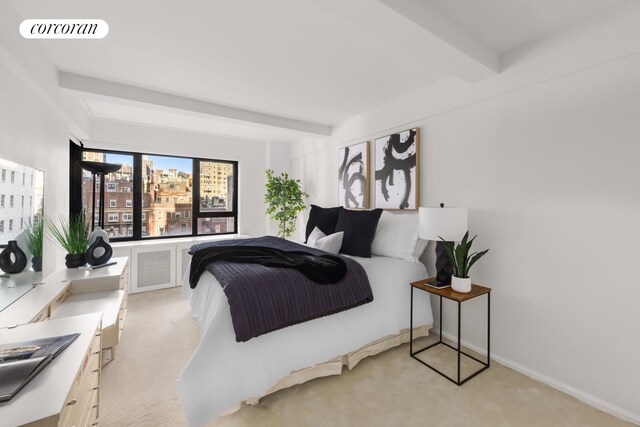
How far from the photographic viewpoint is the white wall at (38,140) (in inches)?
68.5

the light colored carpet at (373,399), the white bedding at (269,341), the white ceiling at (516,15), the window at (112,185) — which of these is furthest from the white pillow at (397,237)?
the window at (112,185)

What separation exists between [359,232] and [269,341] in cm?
146

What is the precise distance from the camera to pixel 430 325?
2.64m

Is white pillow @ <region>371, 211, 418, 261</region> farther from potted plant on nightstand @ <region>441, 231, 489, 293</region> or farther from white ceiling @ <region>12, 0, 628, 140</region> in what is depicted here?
white ceiling @ <region>12, 0, 628, 140</region>

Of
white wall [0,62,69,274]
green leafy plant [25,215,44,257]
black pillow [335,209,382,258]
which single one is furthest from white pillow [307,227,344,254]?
white wall [0,62,69,274]

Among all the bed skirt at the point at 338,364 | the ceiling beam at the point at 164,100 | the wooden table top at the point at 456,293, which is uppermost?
the ceiling beam at the point at 164,100

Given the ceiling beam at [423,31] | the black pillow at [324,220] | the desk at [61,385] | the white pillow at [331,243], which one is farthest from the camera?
the black pillow at [324,220]

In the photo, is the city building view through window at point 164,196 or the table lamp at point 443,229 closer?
the table lamp at point 443,229

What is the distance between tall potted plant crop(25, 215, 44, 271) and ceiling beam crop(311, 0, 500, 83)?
7.96ft

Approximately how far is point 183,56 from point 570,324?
136 inches

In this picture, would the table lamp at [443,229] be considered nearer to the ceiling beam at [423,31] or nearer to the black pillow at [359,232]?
the black pillow at [359,232]

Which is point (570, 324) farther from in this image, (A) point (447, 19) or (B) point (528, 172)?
(A) point (447, 19)

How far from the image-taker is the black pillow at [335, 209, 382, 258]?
9.14ft

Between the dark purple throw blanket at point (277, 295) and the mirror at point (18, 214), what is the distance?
1.19 meters
